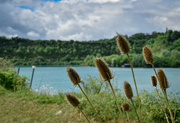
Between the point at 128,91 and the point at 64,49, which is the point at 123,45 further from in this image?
the point at 64,49

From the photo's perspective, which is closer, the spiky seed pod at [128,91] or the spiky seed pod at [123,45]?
the spiky seed pod at [123,45]

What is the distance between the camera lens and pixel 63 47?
44312mm

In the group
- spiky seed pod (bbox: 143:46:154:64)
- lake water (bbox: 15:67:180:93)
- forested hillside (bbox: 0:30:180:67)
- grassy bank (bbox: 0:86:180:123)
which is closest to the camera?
spiky seed pod (bbox: 143:46:154:64)

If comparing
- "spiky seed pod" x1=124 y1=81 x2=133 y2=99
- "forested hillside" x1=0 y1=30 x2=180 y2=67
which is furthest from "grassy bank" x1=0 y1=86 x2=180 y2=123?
"forested hillside" x1=0 y1=30 x2=180 y2=67

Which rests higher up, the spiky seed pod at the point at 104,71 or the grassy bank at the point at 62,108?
Answer: the spiky seed pod at the point at 104,71

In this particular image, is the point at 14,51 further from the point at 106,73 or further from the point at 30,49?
the point at 106,73

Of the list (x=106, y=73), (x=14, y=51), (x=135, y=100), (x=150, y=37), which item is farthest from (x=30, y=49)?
(x=106, y=73)

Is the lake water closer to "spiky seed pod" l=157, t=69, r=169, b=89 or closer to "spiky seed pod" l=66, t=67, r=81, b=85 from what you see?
"spiky seed pod" l=157, t=69, r=169, b=89

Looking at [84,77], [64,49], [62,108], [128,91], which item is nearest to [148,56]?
[128,91]

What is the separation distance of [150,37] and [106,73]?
51374mm

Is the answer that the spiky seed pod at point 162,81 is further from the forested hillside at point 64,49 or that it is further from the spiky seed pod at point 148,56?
the forested hillside at point 64,49

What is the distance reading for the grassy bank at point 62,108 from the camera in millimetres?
3777

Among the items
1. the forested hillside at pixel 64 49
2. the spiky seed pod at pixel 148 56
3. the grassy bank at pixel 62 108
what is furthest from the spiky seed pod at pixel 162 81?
the forested hillside at pixel 64 49

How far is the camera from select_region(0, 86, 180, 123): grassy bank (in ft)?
12.4
